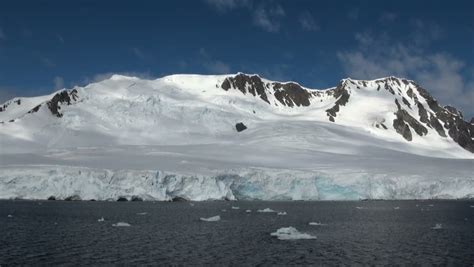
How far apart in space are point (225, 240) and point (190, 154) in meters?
84.5

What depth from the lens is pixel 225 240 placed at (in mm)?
44562


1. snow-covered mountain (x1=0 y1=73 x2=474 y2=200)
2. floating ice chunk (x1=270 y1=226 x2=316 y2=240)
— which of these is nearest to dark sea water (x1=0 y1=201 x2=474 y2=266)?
floating ice chunk (x1=270 y1=226 x2=316 y2=240)

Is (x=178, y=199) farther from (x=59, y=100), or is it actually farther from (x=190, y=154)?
(x=59, y=100)

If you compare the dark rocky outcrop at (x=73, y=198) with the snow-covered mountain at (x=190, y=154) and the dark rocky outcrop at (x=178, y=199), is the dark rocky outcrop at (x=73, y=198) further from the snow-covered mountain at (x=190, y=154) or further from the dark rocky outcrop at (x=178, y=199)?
the dark rocky outcrop at (x=178, y=199)

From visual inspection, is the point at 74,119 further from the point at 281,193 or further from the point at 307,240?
the point at 307,240

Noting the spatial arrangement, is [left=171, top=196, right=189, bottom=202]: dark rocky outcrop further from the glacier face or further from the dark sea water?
the dark sea water

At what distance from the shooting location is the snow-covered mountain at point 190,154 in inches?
3504

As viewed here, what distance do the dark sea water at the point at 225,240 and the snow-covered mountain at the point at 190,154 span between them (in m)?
21.6

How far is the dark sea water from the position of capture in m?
35.0

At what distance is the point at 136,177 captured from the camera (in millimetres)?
87688

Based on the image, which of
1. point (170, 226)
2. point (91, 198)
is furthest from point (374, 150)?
point (170, 226)

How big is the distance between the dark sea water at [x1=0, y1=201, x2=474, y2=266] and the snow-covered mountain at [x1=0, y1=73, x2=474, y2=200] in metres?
21.6

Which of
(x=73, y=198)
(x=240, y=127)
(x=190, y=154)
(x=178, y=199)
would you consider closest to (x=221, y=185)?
(x=178, y=199)

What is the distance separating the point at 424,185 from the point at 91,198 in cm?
6242
